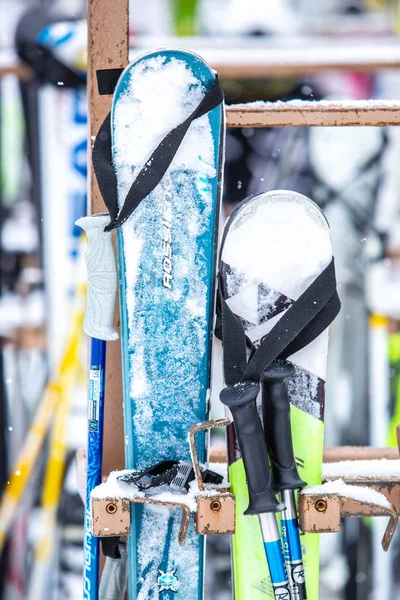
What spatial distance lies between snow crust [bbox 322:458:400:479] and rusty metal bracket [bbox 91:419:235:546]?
1.02ft

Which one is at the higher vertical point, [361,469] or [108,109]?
[108,109]

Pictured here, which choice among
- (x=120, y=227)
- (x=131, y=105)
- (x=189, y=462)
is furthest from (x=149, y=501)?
(x=131, y=105)

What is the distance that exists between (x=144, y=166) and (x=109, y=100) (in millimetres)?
239

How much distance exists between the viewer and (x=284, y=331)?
1.10 metres

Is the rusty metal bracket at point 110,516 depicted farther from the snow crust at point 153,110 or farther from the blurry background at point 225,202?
the blurry background at point 225,202

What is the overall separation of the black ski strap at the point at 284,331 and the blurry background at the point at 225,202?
1072 mm

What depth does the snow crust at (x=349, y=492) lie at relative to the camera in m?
1.11

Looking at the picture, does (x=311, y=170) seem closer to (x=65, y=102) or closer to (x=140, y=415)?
(x=65, y=102)

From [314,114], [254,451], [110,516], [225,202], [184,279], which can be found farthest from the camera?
[225,202]

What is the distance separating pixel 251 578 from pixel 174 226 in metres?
0.72

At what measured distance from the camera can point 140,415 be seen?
123cm

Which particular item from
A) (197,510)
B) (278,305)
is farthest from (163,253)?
(197,510)

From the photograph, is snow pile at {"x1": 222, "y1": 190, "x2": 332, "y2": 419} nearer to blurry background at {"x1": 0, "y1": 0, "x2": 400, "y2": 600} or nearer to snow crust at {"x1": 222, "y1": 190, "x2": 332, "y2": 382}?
snow crust at {"x1": 222, "y1": 190, "x2": 332, "y2": 382}

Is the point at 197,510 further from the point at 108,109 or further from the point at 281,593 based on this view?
the point at 108,109
